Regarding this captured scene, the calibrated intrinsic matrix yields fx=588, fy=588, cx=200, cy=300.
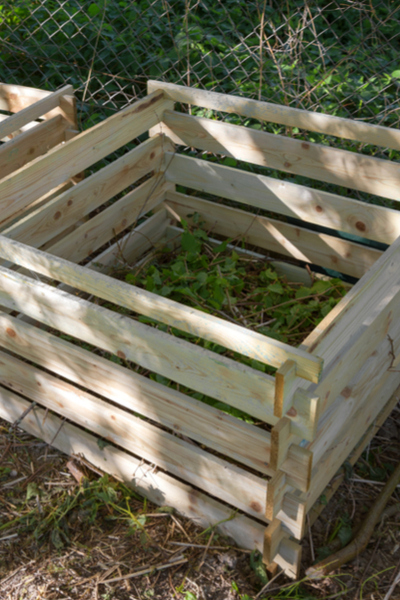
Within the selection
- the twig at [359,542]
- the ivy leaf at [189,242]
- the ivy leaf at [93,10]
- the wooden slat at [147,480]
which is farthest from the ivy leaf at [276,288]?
the ivy leaf at [93,10]

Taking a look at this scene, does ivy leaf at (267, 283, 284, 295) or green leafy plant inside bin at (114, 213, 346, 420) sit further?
ivy leaf at (267, 283, 284, 295)

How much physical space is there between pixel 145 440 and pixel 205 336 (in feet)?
2.50

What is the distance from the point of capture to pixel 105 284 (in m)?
1.96

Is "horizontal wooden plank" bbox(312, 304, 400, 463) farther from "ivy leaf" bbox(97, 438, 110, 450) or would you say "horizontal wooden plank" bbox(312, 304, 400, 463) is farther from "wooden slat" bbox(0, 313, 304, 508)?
"ivy leaf" bbox(97, 438, 110, 450)

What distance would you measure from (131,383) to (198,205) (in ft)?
5.83

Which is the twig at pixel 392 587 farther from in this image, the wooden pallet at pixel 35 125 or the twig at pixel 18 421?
the wooden pallet at pixel 35 125

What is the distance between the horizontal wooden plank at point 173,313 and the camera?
5.51 feet

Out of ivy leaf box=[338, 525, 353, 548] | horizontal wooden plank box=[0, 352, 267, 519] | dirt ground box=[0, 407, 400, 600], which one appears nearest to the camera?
horizontal wooden plank box=[0, 352, 267, 519]

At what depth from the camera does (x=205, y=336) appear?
1829mm

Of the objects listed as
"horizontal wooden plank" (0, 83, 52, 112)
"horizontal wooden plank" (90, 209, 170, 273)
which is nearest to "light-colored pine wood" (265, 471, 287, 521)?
"horizontal wooden plank" (90, 209, 170, 273)

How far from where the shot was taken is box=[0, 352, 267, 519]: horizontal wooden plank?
219 cm

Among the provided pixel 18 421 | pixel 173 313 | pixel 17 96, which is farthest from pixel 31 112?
pixel 173 313

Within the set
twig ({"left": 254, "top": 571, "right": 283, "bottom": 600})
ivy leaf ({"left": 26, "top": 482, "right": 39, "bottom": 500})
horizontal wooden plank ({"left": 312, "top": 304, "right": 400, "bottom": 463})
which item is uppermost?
ivy leaf ({"left": 26, "top": 482, "right": 39, "bottom": 500})

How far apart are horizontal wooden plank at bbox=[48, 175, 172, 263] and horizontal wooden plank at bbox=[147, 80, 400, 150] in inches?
22.0
